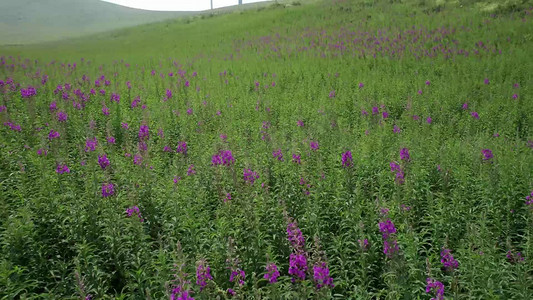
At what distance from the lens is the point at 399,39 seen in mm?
15766

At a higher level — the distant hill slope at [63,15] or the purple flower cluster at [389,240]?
the distant hill slope at [63,15]

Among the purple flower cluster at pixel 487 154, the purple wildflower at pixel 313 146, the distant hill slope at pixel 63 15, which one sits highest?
the distant hill slope at pixel 63 15

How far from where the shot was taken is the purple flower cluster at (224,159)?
4.73 meters

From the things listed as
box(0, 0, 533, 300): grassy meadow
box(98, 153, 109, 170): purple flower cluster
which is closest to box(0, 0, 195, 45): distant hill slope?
box(0, 0, 533, 300): grassy meadow

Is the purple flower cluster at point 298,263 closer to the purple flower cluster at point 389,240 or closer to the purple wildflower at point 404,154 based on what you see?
the purple flower cluster at point 389,240

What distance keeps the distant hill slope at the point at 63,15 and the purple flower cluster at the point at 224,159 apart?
8387 cm

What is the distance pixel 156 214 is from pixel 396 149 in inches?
160

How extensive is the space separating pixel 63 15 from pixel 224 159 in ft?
397

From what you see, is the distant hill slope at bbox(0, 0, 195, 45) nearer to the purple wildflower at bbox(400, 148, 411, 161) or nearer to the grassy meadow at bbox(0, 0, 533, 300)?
the grassy meadow at bbox(0, 0, 533, 300)

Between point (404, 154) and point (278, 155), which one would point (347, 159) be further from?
point (278, 155)

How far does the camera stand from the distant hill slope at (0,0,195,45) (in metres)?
84.2

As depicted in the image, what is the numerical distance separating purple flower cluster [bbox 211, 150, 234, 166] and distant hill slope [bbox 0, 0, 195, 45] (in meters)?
83.9

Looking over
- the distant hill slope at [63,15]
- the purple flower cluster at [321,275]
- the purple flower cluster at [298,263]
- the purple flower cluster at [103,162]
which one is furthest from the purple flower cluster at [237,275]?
the distant hill slope at [63,15]

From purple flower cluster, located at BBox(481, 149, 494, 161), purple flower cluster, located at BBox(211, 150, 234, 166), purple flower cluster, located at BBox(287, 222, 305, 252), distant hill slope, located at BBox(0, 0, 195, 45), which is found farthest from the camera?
distant hill slope, located at BBox(0, 0, 195, 45)
